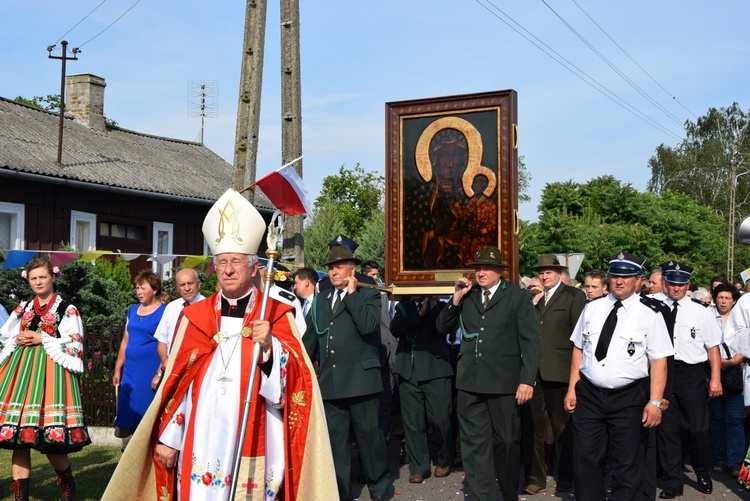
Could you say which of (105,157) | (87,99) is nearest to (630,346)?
(105,157)

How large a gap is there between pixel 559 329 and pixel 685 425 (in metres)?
1.52

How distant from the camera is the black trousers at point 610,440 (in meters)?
6.81

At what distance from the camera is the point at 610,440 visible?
22.7 ft

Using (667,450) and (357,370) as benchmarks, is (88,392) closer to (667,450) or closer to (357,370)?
(357,370)

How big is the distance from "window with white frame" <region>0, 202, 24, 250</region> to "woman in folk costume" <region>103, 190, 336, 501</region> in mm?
14737

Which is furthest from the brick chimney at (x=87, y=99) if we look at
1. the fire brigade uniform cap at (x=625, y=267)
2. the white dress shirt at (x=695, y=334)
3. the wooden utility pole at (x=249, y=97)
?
the fire brigade uniform cap at (x=625, y=267)

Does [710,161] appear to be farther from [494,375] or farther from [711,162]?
[494,375]

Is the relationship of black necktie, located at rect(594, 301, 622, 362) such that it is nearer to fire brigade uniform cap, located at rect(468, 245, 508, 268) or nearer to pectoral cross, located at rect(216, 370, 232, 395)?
fire brigade uniform cap, located at rect(468, 245, 508, 268)

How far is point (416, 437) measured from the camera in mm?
8945

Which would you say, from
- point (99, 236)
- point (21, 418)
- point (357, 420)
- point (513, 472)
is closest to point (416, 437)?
point (357, 420)

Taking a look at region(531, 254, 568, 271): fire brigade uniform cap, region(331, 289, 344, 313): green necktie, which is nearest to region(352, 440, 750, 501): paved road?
region(331, 289, 344, 313): green necktie

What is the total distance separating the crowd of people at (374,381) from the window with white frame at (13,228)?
10.3 meters

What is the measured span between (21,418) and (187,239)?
1652cm

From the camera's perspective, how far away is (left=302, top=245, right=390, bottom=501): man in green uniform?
7938mm
